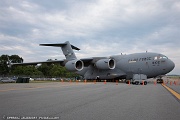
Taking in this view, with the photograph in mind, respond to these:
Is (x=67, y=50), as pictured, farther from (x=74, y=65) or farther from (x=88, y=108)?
(x=88, y=108)

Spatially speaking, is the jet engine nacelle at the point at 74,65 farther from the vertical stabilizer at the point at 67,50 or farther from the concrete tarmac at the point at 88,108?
the concrete tarmac at the point at 88,108

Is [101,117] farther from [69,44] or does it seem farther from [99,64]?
[69,44]

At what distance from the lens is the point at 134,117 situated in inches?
224

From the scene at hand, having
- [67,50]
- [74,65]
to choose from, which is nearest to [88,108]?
[74,65]

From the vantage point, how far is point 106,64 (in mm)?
37188

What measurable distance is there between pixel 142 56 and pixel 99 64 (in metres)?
7.60

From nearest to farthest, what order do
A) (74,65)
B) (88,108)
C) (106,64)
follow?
(88,108), (106,64), (74,65)

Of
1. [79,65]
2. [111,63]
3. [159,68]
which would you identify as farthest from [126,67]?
[79,65]

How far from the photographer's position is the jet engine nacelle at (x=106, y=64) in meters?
37.2

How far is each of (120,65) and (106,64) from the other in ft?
7.88

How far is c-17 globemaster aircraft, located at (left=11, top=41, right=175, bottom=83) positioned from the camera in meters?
32.3

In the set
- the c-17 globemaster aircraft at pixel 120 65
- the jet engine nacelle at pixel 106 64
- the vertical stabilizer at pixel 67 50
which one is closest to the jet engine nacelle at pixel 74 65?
the c-17 globemaster aircraft at pixel 120 65

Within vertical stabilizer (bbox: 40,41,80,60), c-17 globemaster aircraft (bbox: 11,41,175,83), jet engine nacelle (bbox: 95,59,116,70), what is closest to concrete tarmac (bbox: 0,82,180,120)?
c-17 globemaster aircraft (bbox: 11,41,175,83)

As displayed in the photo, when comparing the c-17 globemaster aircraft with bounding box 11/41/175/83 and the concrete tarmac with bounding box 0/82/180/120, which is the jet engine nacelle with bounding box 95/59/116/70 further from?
the concrete tarmac with bounding box 0/82/180/120
